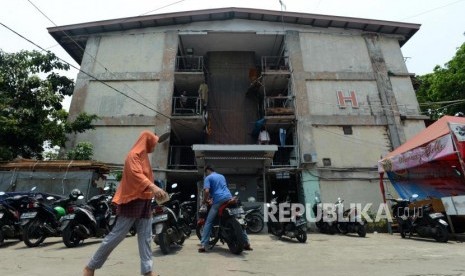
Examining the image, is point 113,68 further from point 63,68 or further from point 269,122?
point 269,122

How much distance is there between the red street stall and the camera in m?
7.83

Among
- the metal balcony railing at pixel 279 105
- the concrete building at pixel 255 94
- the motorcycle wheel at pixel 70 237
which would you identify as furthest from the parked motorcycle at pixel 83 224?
the metal balcony railing at pixel 279 105

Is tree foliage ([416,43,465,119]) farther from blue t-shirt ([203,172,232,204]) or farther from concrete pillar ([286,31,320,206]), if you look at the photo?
blue t-shirt ([203,172,232,204])

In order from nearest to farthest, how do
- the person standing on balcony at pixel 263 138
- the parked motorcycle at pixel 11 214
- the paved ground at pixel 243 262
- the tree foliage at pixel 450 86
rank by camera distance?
1. the paved ground at pixel 243 262
2. the parked motorcycle at pixel 11 214
3. the person standing on balcony at pixel 263 138
4. the tree foliage at pixel 450 86

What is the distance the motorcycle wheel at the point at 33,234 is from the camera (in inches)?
231

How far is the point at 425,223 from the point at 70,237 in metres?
8.34

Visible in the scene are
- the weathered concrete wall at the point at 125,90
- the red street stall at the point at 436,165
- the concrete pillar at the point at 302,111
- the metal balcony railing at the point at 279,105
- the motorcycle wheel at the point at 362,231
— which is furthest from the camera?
the metal balcony railing at the point at 279,105

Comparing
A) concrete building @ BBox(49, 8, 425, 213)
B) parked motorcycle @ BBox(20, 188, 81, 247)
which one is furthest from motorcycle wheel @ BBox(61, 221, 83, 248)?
concrete building @ BBox(49, 8, 425, 213)

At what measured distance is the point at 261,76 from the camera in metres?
15.1

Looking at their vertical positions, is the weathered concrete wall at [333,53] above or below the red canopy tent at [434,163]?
above

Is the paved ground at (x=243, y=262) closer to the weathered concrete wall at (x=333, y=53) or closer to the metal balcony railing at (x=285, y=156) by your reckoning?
the metal balcony railing at (x=285, y=156)

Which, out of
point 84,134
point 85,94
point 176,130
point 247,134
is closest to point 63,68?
point 85,94

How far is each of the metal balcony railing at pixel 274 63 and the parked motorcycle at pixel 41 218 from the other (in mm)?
11211

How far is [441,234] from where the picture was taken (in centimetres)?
718
